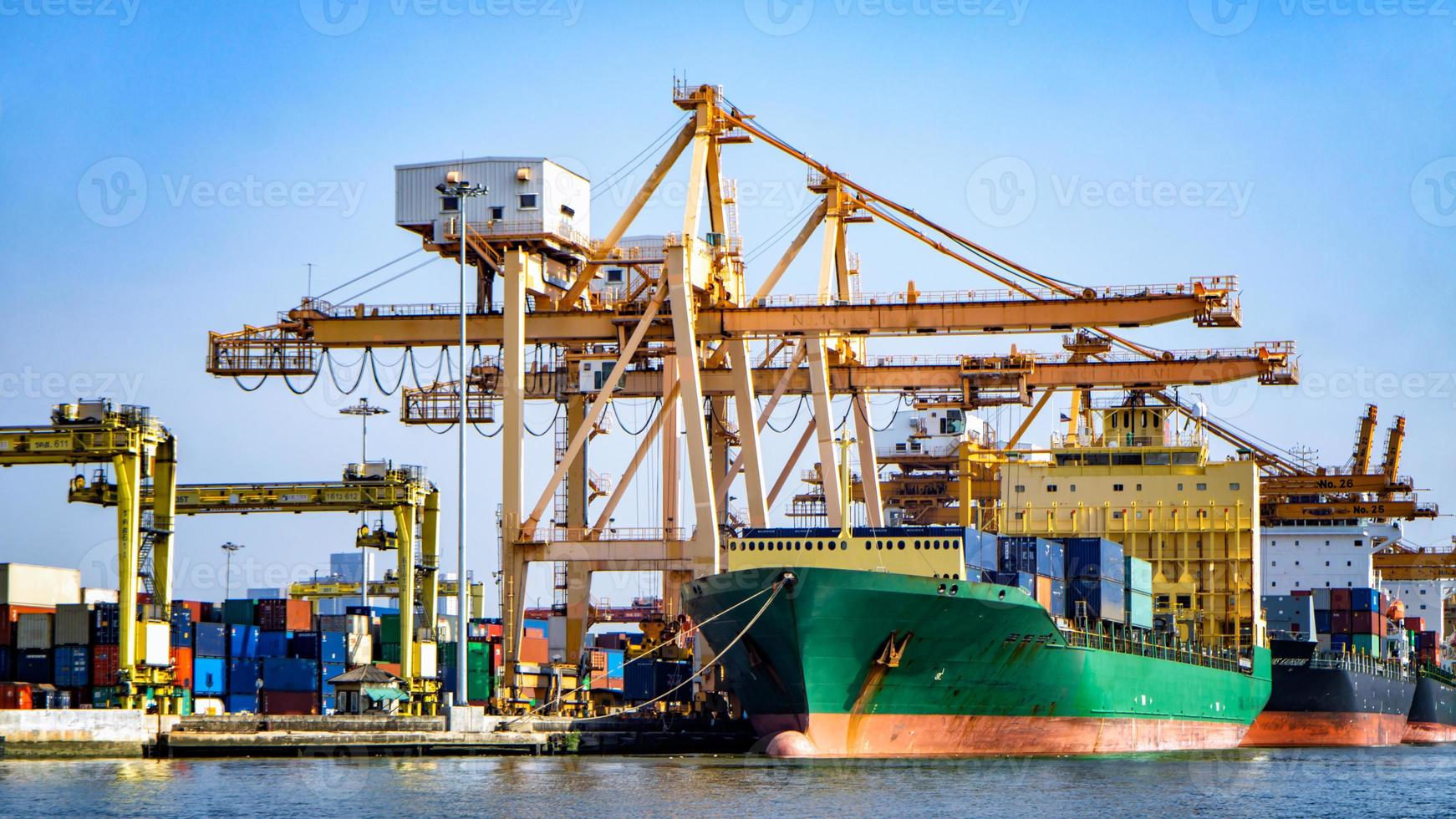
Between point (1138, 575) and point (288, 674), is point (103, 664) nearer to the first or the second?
point (288, 674)

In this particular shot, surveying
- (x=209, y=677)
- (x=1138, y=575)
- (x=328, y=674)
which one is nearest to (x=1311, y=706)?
(x=1138, y=575)

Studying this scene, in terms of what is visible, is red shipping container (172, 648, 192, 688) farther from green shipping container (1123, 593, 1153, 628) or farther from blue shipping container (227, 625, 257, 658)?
green shipping container (1123, 593, 1153, 628)

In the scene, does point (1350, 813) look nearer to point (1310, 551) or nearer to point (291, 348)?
point (291, 348)

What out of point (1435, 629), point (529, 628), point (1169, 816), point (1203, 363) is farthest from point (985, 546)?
point (1435, 629)

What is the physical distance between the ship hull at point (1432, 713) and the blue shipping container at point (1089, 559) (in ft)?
100

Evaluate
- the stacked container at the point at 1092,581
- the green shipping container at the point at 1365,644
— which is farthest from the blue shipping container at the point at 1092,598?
the green shipping container at the point at 1365,644

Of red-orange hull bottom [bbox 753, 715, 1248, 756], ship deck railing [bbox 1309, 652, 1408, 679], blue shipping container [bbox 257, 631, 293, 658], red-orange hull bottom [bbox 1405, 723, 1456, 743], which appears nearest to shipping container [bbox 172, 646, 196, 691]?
blue shipping container [bbox 257, 631, 293, 658]

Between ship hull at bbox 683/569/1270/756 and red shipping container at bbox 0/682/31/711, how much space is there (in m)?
15.5

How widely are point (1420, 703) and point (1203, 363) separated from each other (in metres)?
30.5

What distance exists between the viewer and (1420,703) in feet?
246

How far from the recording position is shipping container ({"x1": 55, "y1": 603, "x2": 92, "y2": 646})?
142 feet

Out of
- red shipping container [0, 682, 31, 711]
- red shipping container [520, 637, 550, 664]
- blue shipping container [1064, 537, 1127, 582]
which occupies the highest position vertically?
blue shipping container [1064, 537, 1127, 582]

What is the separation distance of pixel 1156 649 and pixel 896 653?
14.5m

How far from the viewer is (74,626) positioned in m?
43.3
